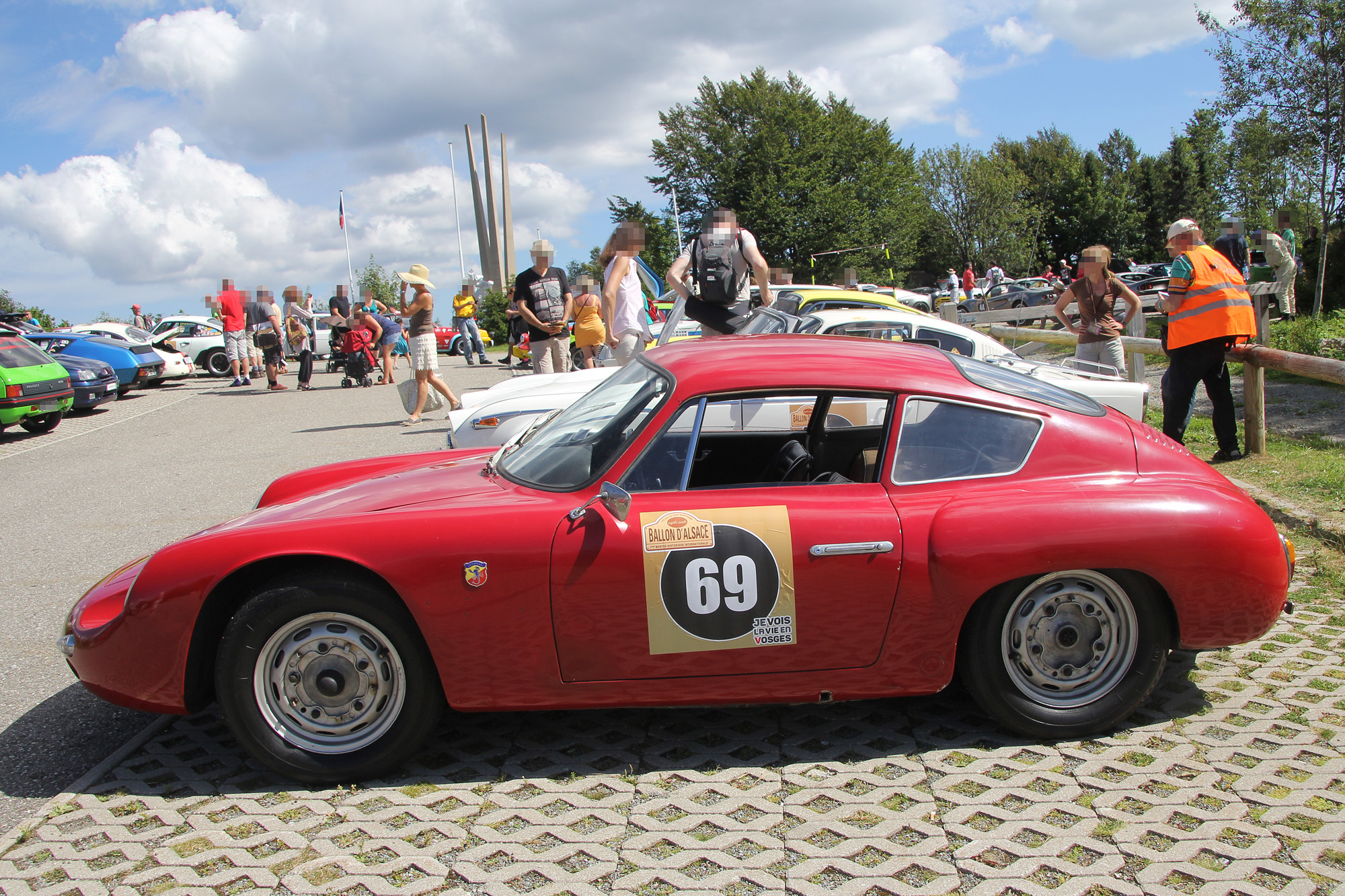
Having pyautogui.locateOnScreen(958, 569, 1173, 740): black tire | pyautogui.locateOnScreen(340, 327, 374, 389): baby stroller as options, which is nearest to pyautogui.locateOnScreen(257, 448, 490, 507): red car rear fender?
pyautogui.locateOnScreen(958, 569, 1173, 740): black tire

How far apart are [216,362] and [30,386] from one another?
10766mm

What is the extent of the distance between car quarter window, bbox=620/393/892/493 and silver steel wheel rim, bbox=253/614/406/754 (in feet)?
3.16

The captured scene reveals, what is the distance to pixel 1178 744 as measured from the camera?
3.01 m

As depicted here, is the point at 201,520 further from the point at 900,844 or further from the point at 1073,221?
the point at 1073,221

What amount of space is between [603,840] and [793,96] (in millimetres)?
57132

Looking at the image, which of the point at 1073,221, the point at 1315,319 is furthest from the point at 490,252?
the point at 1315,319

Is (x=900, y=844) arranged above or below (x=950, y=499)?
below

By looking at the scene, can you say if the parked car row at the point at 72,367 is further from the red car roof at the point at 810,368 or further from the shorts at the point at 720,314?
the red car roof at the point at 810,368

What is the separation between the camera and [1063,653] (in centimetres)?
303

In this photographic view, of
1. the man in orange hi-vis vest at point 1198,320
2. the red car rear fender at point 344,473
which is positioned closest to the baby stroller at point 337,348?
the red car rear fender at point 344,473

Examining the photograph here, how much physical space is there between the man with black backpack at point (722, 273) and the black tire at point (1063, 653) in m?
4.26

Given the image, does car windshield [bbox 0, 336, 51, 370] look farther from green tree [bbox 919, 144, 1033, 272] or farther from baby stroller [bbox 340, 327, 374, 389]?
green tree [bbox 919, 144, 1033, 272]

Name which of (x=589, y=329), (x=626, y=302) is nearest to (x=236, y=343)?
(x=589, y=329)

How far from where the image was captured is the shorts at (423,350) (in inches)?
410
